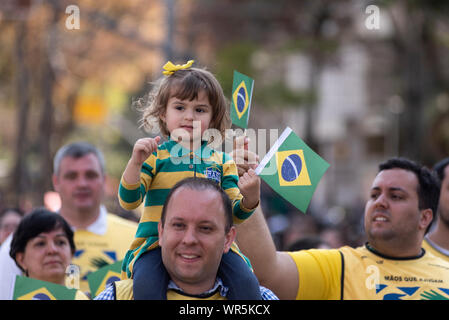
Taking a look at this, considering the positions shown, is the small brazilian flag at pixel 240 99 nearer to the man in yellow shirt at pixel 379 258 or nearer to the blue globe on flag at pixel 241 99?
the blue globe on flag at pixel 241 99

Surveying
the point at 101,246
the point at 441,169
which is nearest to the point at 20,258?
the point at 101,246

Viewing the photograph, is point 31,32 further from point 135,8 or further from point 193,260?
point 193,260

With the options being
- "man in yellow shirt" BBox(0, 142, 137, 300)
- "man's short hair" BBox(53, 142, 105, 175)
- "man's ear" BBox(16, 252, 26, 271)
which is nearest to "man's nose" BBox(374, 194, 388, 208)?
"man in yellow shirt" BBox(0, 142, 137, 300)

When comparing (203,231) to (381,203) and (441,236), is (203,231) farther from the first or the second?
(441,236)

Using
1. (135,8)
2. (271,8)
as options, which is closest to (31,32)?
(135,8)

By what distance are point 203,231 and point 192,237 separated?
0.07 meters

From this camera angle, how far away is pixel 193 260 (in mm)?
3111

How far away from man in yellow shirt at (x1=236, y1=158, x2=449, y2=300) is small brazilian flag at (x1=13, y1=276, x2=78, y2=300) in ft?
3.28

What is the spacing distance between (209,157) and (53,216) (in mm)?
1491

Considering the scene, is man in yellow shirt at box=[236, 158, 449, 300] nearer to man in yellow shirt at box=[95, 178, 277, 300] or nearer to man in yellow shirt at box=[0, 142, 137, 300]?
man in yellow shirt at box=[95, 178, 277, 300]

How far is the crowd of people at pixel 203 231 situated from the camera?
318cm

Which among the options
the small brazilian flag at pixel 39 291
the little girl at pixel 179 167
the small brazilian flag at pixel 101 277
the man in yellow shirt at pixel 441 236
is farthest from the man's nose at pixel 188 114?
the man in yellow shirt at pixel 441 236

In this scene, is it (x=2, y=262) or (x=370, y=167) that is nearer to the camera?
(x=2, y=262)
